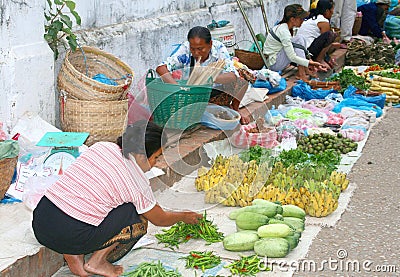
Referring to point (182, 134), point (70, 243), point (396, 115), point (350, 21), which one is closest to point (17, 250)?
point (70, 243)

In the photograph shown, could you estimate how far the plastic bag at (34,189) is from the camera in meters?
4.64

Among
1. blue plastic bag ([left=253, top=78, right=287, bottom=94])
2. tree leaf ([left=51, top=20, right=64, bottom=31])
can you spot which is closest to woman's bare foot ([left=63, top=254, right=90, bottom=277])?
tree leaf ([left=51, top=20, right=64, bottom=31])

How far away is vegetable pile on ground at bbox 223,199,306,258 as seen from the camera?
4523 millimetres

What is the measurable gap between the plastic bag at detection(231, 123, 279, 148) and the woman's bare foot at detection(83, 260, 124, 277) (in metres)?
2.41

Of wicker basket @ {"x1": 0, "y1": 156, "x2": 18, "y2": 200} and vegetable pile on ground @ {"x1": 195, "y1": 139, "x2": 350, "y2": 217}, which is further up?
wicker basket @ {"x1": 0, "y1": 156, "x2": 18, "y2": 200}

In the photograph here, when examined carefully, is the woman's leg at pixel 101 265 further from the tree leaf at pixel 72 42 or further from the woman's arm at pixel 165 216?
the tree leaf at pixel 72 42

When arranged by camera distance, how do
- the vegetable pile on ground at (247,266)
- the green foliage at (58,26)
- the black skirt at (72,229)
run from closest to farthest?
the black skirt at (72,229), the vegetable pile on ground at (247,266), the green foliage at (58,26)

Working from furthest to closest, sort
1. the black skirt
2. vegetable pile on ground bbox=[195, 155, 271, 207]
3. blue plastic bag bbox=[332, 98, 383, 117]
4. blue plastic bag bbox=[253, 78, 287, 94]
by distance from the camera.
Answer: blue plastic bag bbox=[253, 78, 287, 94] < blue plastic bag bbox=[332, 98, 383, 117] < vegetable pile on ground bbox=[195, 155, 271, 207] < the black skirt

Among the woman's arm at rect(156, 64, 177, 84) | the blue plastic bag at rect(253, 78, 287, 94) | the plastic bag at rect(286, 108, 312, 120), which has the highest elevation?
the woman's arm at rect(156, 64, 177, 84)

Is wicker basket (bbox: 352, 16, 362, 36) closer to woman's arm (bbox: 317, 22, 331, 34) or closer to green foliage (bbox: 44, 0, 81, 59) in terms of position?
woman's arm (bbox: 317, 22, 331, 34)

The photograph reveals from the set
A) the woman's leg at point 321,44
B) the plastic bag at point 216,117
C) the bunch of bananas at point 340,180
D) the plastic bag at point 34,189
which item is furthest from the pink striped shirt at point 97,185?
the woman's leg at point 321,44

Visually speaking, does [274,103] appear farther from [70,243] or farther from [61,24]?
[70,243]

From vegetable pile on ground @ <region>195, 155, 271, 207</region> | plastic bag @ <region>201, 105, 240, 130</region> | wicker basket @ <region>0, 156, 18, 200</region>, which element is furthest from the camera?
plastic bag @ <region>201, 105, 240, 130</region>

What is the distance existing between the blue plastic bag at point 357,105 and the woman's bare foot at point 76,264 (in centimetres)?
532
